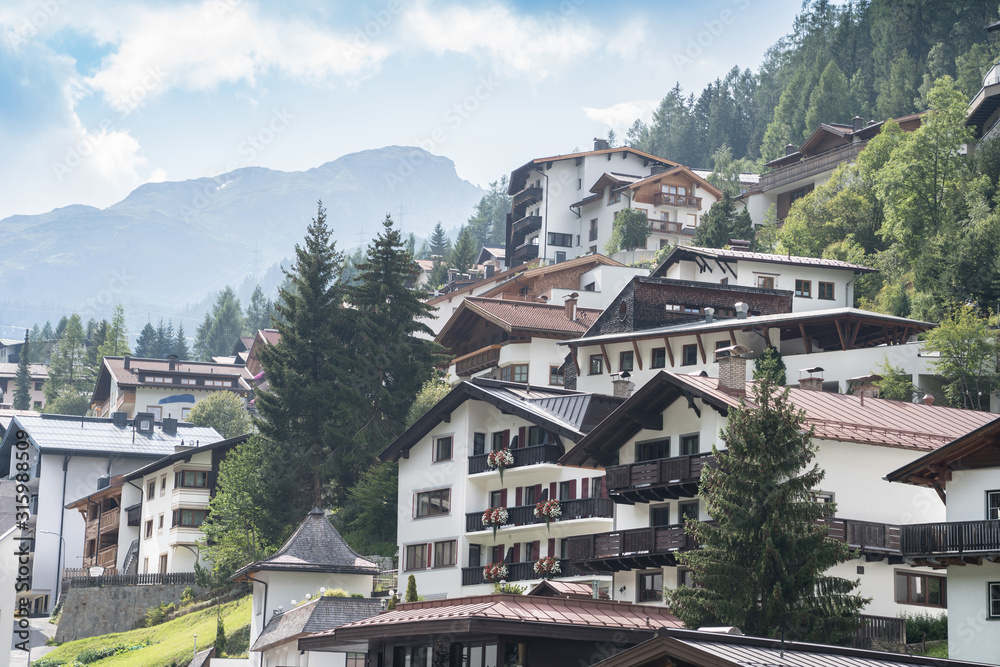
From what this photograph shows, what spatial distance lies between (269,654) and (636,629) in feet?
61.2

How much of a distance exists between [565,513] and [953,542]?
19777mm

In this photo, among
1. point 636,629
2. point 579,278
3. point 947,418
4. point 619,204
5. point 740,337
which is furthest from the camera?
point 619,204

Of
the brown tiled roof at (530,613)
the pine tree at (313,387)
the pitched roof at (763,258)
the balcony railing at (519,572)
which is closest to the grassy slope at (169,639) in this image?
the pine tree at (313,387)

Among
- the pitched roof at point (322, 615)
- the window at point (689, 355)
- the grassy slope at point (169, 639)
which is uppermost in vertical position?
the window at point (689, 355)

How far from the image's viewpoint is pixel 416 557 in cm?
5856

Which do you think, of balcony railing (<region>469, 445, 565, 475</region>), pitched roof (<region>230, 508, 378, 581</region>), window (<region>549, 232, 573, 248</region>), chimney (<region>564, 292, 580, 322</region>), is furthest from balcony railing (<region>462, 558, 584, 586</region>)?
window (<region>549, 232, 573, 248</region>)

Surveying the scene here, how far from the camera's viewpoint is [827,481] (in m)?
39.7

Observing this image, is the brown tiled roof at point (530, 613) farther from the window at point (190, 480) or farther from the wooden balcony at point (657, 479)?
Result: the window at point (190, 480)

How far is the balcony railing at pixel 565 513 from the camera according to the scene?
49.2m

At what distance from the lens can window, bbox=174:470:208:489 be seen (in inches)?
3162

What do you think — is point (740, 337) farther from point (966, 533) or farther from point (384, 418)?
point (966, 533)

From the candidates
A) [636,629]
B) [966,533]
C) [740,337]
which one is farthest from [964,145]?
[636,629]

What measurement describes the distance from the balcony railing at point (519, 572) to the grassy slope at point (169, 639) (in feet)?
35.0

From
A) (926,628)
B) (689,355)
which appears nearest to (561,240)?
(689,355)
